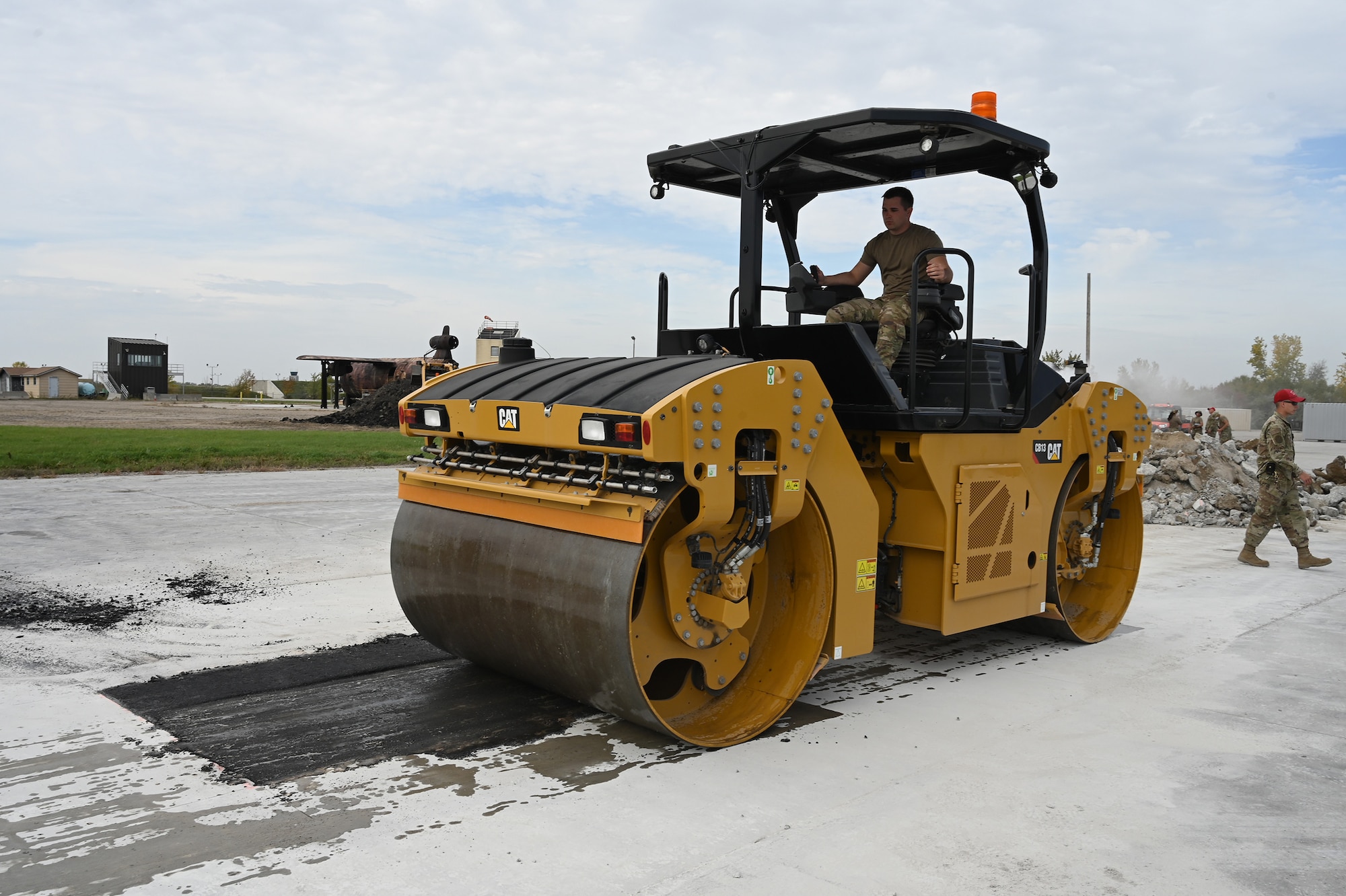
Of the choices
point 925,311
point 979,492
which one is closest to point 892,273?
point 925,311

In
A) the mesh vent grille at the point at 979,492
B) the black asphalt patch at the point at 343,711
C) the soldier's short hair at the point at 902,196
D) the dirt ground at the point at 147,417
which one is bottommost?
the black asphalt patch at the point at 343,711

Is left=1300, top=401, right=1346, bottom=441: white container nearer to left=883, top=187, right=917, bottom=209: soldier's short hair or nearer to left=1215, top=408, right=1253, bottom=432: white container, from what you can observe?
left=1215, top=408, right=1253, bottom=432: white container

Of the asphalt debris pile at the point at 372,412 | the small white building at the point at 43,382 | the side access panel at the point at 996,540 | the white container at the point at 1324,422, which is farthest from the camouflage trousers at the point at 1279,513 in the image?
the small white building at the point at 43,382

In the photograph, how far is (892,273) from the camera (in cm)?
566

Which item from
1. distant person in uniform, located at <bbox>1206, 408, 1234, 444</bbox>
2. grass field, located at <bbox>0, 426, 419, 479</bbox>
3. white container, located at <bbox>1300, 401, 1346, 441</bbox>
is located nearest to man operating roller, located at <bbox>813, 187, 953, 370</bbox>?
grass field, located at <bbox>0, 426, 419, 479</bbox>

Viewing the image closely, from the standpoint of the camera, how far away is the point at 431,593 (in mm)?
4895

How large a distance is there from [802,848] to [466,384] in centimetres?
270

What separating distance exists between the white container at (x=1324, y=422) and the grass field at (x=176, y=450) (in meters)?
38.3

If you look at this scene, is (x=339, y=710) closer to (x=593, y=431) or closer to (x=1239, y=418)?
(x=593, y=431)

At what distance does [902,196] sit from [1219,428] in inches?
608

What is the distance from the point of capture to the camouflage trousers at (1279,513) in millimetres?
9477

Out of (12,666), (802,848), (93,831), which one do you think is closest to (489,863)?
(802,848)

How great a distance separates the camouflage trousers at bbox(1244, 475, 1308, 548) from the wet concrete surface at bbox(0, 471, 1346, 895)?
3.07 metres

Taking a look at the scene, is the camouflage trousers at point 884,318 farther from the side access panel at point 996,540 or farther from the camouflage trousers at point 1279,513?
the camouflage trousers at point 1279,513
